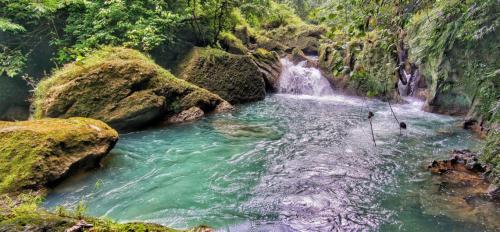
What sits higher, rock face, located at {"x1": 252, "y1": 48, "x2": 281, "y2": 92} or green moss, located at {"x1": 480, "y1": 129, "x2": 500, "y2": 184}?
rock face, located at {"x1": 252, "y1": 48, "x2": 281, "y2": 92}

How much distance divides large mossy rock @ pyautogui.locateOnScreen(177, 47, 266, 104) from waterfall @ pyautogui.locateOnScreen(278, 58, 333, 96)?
3273mm

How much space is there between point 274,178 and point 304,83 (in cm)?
1155

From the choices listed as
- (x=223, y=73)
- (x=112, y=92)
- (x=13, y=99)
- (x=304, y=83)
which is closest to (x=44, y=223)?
(x=112, y=92)

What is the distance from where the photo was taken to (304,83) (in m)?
17.0

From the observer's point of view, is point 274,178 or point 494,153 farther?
point 274,178

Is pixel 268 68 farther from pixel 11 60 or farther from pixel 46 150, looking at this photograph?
pixel 46 150

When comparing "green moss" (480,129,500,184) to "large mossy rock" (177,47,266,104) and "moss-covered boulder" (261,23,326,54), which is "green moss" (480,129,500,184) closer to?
"large mossy rock" (177,47,266,104)

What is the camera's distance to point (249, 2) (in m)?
14.6

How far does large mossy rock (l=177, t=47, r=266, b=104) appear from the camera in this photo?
12.8 m

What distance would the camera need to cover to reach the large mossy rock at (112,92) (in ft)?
29.3

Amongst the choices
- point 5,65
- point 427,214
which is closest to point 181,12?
point 5,65

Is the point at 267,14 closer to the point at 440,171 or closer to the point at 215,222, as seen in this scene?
the point at 440,171

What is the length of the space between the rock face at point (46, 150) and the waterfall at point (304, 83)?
11468 millimetres

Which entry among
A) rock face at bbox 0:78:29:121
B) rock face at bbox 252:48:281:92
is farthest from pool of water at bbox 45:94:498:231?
rock face at bbox 252:48:281:92
